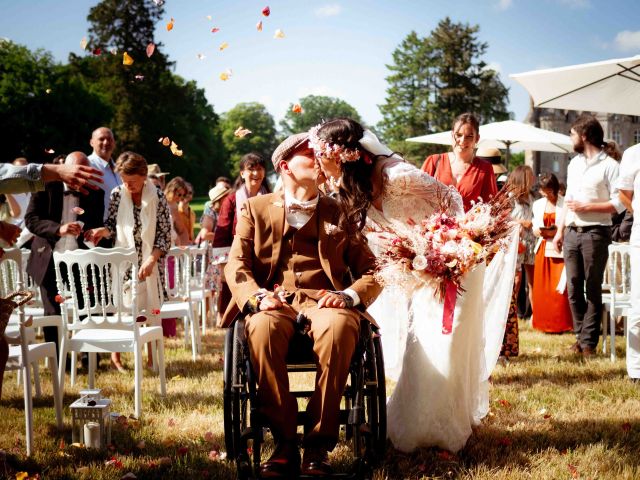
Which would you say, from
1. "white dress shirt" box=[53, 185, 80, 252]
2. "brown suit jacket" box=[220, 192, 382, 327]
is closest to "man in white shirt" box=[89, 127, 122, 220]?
"white dress shirt" box=[53, 185, 80, 252]

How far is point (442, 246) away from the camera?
364cm

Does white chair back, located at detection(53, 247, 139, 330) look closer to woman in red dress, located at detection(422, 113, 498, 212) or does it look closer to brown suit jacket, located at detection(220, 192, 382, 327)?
brown suit jacket, located at detection(220, 192, 382, 327)

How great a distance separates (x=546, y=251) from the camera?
8.85 metres

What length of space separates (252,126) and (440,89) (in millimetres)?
31232

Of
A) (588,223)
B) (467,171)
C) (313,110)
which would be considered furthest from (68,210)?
(313,110)

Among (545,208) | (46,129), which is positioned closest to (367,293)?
(545,208)

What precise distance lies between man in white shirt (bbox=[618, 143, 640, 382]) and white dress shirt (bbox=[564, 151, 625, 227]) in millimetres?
970

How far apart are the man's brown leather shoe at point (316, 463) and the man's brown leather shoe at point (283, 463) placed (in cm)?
5

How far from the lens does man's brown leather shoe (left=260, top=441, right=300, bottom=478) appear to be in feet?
10.8

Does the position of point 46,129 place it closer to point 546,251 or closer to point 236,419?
point 546,251

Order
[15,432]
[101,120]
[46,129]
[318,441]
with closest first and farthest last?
[318,441]
[15,432]
[46,129]
[101,120]

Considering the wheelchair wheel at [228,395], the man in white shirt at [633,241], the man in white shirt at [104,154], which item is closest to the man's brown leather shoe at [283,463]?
the wheelchair wheel at [228,395]

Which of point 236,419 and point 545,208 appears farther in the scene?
point 545,208

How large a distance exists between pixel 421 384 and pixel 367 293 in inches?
27.7
